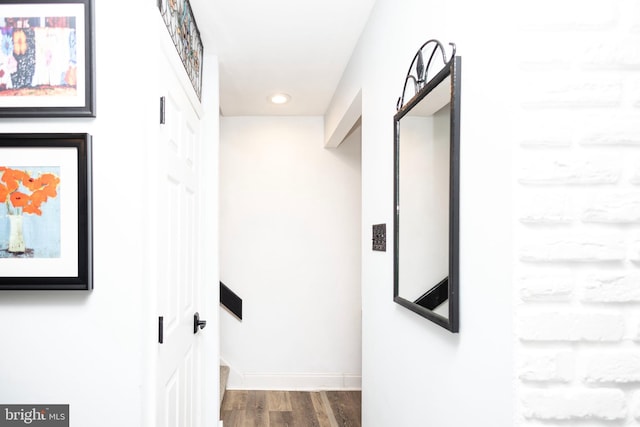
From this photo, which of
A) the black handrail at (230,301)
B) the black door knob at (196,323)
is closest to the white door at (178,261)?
the black door knob at (196,323)

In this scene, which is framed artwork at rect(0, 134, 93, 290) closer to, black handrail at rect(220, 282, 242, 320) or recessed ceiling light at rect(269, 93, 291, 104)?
recessed ceiling light at rect(269, 93, 291, 104)

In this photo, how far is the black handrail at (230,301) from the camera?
4.28m

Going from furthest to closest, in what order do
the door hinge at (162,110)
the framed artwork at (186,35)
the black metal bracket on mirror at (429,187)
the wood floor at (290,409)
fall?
the wood floor at (290,409) < the framed artwork at (186,35) < the door hinge at (162,110) < the black metal bracket on mirror at (429,187)

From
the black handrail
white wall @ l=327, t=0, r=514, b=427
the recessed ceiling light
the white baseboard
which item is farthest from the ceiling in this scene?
the white baseboard

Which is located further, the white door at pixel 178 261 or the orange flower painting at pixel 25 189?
the white door at pixel 178 261

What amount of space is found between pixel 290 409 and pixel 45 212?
9.45ft

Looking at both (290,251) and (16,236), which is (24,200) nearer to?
(16,236)

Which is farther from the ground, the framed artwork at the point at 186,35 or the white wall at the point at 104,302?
the framed artwork at the point at 186,35

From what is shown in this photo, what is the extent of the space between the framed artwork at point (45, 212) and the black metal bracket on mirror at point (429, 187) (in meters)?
0.99

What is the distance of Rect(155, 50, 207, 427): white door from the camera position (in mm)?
1713

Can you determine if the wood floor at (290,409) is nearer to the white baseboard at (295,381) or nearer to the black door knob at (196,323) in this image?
the white baseboard at (295,381)

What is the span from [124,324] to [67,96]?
68 cm

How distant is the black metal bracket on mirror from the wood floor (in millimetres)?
2101

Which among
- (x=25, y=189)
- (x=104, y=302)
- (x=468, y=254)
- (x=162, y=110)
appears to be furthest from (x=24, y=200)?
(x=468, y=254)
